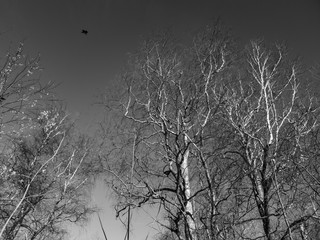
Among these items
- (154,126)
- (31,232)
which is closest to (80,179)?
(31,232)

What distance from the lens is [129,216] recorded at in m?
1.20

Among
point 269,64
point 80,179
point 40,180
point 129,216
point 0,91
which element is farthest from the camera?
point 80,179

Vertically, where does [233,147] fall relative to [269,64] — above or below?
below

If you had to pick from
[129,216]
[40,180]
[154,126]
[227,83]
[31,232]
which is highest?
[227,83]

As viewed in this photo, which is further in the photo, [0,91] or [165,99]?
[165,99]

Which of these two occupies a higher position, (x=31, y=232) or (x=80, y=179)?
(x=80, y=179)

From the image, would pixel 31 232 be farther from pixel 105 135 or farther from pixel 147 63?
pixel 147 63

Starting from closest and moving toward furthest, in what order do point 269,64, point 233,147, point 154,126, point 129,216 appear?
point 129,216 → point 233,147 → point 269,64 → point 154,126

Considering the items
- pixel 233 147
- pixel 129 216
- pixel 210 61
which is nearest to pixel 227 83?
pixel 210 61

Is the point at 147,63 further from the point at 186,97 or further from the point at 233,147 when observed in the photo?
the point at 233,147

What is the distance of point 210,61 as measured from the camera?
8492 mm

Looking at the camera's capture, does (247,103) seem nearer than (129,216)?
No

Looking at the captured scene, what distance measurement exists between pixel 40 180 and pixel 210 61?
633 centimetres

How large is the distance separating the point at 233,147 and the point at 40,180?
6.72 m
